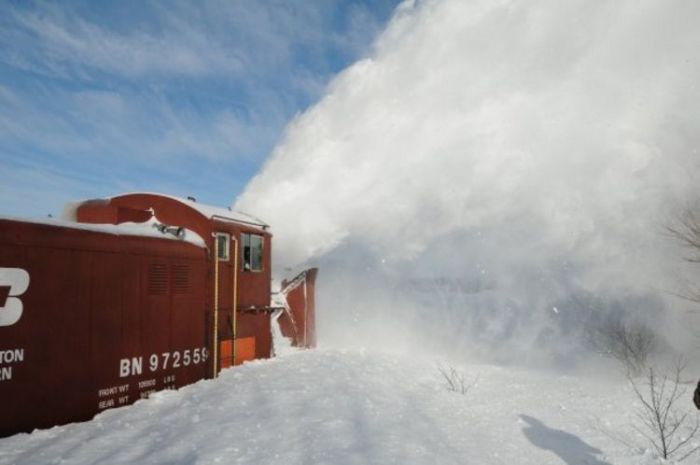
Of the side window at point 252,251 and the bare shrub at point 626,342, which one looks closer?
the side window at point 252,251

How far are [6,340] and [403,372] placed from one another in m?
9.63

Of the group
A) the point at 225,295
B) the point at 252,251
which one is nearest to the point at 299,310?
the point at 252,251

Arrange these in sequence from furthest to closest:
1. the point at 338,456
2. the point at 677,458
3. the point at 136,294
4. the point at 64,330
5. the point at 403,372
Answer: the point at 403,372, the point at 136,294, the point at 677,458, the point at 64,330, the point at 338,456

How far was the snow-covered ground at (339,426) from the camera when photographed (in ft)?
20.5

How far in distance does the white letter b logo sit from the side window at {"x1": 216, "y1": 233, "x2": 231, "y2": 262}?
5247 millimetres

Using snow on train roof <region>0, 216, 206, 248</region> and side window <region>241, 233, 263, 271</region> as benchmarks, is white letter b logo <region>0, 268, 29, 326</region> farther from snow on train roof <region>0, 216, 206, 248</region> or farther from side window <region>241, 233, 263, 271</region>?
side window <region>241, 233, 263, 271</region>

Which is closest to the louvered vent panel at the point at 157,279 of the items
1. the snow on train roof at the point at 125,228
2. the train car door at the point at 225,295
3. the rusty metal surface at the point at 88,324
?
the rusty metal surface at the point at 88,324

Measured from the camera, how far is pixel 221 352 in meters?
12.0

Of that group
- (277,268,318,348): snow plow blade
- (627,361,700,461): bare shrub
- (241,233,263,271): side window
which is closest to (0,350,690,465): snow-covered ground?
(627,361,700,461): bare shrub

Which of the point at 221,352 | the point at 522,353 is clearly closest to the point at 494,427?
the point at 221,352

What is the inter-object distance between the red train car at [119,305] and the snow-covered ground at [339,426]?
496 mm

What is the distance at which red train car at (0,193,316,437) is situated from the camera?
7.08 meters

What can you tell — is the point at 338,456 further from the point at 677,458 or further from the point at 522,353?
the point at 522,353

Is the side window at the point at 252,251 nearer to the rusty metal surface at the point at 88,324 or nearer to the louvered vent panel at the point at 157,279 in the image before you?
the rusty metal surface at the point at 88,324
